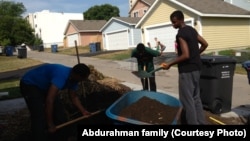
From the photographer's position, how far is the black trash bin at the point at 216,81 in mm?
6797

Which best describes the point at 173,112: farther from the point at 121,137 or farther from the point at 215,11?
the point at 215,11

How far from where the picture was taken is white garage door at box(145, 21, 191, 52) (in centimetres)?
2503

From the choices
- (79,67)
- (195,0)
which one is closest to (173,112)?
(79,67)

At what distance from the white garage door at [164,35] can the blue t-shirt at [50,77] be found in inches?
791

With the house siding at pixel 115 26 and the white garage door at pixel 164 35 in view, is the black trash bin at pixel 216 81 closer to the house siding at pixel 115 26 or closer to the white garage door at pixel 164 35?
the white garage door at pixel 164 35

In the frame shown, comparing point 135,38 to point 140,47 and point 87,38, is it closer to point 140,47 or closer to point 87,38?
point 87,38

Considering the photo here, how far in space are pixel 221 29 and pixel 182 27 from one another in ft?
65.0

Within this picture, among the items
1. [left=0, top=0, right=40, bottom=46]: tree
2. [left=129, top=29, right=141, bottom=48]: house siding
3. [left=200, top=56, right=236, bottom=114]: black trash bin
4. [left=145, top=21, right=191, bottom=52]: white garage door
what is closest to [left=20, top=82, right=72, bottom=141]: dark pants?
[left=200, top=56, right=236, bottom=114]: black trash bin

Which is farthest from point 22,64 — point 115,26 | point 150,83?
point 150,83

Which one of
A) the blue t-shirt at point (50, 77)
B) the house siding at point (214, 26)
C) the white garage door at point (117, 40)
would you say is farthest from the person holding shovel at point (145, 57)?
the white garage door at point (117, 40)

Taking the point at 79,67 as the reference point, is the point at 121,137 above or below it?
below

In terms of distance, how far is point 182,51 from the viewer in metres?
5.33

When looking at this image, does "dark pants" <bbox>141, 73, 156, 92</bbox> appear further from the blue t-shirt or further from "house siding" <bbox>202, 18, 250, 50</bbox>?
"house siding" <bbox>202, 18, 250, 50</bbox>

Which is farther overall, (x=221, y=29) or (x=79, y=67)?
(x=221, y=29)
